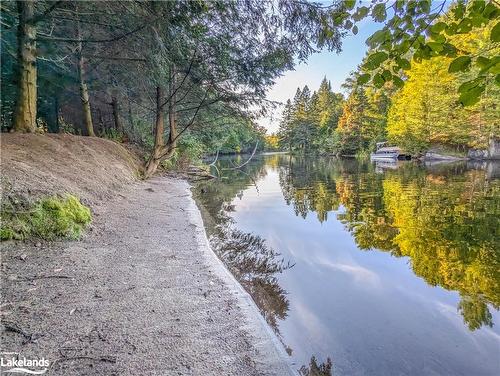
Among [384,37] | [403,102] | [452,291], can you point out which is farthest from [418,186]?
[403,102]

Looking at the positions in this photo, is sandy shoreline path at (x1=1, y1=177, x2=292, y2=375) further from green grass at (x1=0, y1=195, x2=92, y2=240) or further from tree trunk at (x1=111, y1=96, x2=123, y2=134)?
tree trunk at (x1=111, y1=96, x2=123, y2=134)

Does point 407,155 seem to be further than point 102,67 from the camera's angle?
Yes

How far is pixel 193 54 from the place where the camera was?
844 centimetres

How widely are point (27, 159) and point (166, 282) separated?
13.3 ft

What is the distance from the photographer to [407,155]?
27719 millimetres

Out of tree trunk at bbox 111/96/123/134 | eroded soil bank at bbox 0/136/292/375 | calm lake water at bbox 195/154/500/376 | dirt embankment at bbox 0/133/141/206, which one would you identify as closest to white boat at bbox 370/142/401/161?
calm lake water at bbox 195/154/500/376

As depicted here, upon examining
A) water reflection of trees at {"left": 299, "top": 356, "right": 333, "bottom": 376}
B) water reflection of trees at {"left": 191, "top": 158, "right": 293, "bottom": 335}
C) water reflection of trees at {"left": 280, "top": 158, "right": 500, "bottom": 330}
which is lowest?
water reflection of trees at {"left": 191, "top": 158, "right": 293, "bottom": 335}

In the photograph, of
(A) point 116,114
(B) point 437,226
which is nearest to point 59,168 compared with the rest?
(B) point 437,226

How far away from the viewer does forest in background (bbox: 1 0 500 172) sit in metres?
1.19

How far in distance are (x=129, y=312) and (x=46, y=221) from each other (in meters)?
2.18

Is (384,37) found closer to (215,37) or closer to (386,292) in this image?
(386,292)

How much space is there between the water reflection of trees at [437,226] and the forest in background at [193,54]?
7.58 ft

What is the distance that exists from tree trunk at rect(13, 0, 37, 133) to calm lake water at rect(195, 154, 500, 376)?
15.2 ft

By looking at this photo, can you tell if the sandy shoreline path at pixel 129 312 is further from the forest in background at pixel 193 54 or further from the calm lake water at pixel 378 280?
the forest in background at pixel 193 54
